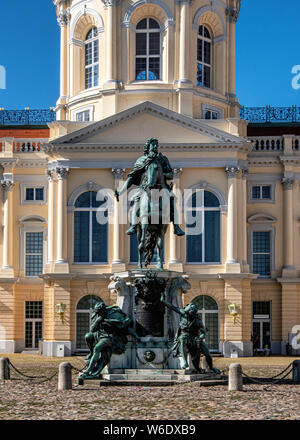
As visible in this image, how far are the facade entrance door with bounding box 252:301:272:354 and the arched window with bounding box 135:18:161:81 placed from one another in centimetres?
1534

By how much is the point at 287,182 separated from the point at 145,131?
9471 mm

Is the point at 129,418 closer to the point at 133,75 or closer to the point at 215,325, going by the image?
the point at 215,325

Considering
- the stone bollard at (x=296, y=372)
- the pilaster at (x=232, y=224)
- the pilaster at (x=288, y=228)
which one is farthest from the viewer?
the pilaster at (x=288, y=228)

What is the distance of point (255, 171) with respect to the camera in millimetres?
58656

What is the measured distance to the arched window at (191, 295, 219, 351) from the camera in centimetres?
5431

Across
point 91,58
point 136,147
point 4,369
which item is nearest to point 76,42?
point 91,58

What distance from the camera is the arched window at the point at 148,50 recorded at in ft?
196

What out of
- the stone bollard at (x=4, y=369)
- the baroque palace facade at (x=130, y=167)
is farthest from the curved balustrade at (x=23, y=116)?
the stone bollard at (x=4, y=369)

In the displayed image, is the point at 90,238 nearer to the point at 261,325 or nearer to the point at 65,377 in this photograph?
the point at 261,325

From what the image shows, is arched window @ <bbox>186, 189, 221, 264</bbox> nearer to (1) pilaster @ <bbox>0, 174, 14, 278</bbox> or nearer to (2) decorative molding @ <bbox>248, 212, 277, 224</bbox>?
(2) decorative molding @ <bbox>248, 212, 277, 224</bbox>

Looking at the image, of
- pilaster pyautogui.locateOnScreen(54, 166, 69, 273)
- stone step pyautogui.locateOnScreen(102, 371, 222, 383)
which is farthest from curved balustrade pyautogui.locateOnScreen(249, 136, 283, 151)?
stone step pyautogui.locateOnScreen(102, 371, 222, 383)

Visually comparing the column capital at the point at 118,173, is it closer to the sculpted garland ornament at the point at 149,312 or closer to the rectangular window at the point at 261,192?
the rectangular window at the point at 261,192

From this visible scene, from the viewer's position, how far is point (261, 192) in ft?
194

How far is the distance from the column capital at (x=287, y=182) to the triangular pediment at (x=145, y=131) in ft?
16.4
